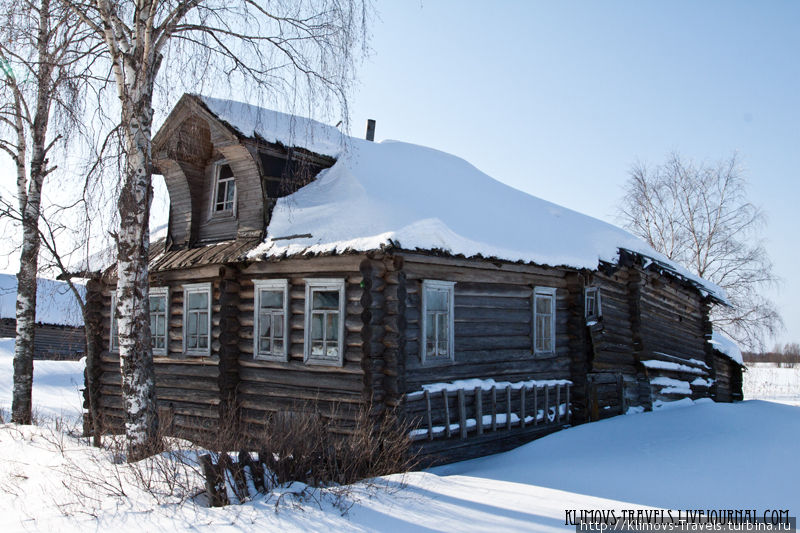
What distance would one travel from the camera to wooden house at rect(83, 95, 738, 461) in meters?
9.55

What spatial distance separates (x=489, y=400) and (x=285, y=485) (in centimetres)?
529

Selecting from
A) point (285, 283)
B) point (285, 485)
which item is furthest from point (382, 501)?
point (285, 283)

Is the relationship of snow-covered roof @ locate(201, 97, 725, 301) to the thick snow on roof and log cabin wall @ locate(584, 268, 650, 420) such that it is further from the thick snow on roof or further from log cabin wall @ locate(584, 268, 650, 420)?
the thick snow on roof

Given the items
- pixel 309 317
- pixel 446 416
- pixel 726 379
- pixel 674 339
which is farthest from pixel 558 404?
pixel 726 379

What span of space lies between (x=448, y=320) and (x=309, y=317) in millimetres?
2333

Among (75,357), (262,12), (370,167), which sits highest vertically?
(262,12)

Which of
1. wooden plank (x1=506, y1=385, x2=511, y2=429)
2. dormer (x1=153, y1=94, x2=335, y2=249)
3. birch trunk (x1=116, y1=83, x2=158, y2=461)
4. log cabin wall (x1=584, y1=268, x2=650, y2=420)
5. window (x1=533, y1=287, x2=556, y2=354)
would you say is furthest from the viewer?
log cabin wall (x1=584, y1=268, x2=650, y2=420)

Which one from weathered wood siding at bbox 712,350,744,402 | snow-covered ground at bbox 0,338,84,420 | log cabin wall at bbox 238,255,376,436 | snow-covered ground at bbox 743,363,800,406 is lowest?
snow-covered ground at bbox 743,363,800,406

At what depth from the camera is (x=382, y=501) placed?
6.27m

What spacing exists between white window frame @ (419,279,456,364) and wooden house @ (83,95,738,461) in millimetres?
35

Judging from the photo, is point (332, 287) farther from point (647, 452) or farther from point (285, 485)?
point (647, 452)

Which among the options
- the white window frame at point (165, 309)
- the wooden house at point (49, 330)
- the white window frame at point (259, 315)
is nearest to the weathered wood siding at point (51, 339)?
the wooden house at point (49, 330)

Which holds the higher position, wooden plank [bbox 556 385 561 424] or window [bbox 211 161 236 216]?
window [bbox 211 161 236 216]

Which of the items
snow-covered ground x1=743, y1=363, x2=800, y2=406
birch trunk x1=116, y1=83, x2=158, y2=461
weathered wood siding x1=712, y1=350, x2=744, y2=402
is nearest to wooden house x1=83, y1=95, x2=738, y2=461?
birch trunk x1=116, y1=83, x2=158, y2=461
